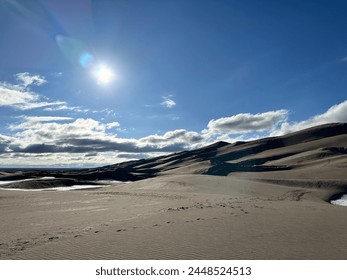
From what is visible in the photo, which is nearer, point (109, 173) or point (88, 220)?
point (88, 220)

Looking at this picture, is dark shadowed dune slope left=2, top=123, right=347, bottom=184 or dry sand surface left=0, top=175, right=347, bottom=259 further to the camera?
dark shadowed dune slope left=2, top=123, right=347, bottom=184

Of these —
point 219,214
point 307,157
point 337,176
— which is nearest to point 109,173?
point 307,157

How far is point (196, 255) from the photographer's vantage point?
991cm

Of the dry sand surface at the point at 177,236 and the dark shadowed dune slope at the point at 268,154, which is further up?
the dark shadowed dune slope at the point at 268,154

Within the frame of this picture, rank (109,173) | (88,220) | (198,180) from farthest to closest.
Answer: (109,173), (198,180), (88,220)

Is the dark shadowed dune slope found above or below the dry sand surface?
above

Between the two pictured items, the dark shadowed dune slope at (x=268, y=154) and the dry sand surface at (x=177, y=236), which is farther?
the dark shadowed dune slope at (x=268, y=154)

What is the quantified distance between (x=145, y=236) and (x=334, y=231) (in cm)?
807

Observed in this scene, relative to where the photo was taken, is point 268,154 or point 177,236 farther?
point 268,154

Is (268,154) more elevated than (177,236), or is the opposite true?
(268,154)
